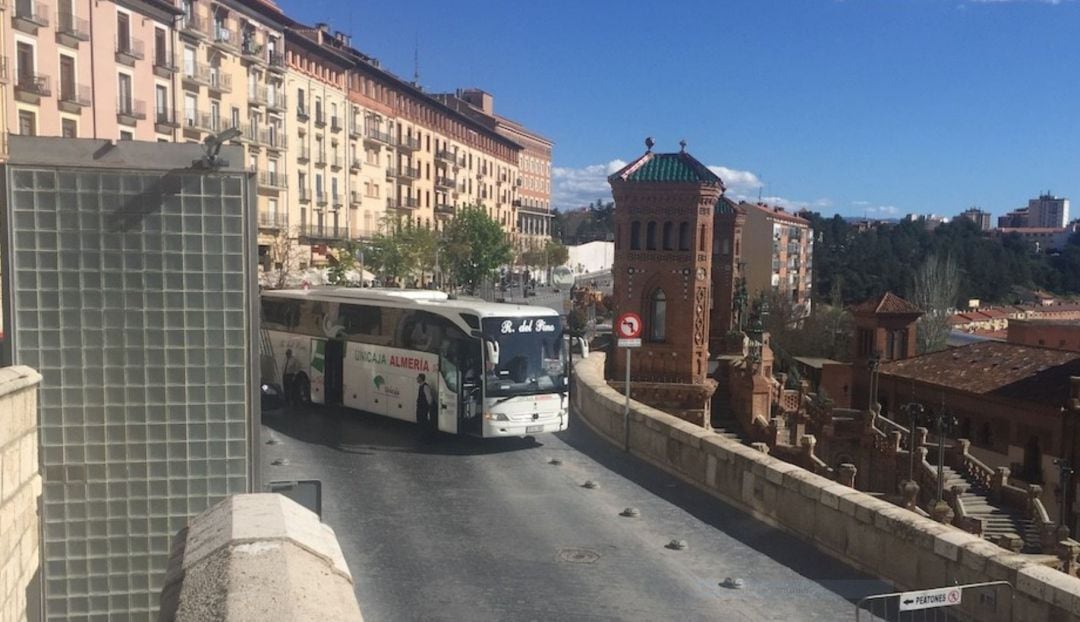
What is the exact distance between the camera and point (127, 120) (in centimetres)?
3753

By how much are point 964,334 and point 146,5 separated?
230 ft

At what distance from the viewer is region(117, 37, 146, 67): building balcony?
121 feet

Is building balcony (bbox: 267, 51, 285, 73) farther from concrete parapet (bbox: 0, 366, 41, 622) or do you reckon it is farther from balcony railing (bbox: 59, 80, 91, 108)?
concrete parapet (bbox: 0, 366, 41, 622)

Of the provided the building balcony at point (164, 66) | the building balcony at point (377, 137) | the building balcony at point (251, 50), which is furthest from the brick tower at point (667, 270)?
the building balcony at point (377, 137)

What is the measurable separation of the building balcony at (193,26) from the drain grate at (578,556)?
39.1m

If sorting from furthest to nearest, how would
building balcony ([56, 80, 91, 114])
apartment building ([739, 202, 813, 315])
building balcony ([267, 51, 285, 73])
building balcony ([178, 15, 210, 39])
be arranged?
1. apartment building ([739, 202, 813, 315])
2. building balcony ([267, 51, 285, 73])
3. building balcony ([178, 15, 210, 39])
4. building balcony ([56, 80, 91, 114])

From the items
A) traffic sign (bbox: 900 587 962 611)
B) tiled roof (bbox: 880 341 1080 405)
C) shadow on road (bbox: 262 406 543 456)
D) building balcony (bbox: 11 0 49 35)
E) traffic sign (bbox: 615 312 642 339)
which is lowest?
tiled roof (bbox: 880 341 1080 405)

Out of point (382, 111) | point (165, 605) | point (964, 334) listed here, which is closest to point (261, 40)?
point (382, 111)

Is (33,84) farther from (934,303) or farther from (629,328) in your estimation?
(934,303)

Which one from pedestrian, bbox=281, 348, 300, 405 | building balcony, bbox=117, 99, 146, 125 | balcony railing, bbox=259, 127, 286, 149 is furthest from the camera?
balcony railing, bbox=259, 127, 286, 149

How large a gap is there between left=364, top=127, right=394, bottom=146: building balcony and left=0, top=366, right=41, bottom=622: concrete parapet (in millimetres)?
59369

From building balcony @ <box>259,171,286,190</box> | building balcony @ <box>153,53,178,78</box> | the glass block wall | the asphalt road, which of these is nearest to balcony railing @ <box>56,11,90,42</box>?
building balcony @ <box>153,53,178,78</box>

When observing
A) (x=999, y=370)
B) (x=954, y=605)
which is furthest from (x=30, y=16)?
(x=999, y=370)

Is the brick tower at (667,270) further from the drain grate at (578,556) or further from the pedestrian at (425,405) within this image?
the drain grate at (578,556)
